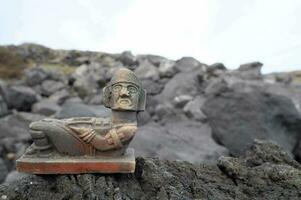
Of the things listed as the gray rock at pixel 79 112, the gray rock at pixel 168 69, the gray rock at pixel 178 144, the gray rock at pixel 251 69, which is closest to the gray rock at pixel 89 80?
the gray rock at pixel 168 69

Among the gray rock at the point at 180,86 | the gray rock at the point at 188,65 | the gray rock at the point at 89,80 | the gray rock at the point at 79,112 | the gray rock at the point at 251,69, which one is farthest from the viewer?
the gray rock at the point at 188,65

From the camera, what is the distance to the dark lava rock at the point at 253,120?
1405cm

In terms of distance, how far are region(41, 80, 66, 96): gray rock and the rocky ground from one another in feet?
0.04

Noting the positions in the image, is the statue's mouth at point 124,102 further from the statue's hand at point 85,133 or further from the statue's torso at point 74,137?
the statue's hand at point 85,133

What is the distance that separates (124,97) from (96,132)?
1.45ft

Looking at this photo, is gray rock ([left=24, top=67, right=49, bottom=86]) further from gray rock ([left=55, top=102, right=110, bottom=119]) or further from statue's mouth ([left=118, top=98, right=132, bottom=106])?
statue's mouth ([left=118, top=98, right=132, bottom=106])

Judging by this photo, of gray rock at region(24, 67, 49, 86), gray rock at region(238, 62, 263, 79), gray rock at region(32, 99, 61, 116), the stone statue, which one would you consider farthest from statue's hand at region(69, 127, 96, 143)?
gray rock at region(238, 62, 263, 79)

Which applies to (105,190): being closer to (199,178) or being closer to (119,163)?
(119,163)

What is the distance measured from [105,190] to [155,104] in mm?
15137

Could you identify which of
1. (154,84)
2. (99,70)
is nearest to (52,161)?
(154,84)

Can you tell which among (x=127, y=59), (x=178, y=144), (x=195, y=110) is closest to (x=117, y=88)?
(x=178, y=144)

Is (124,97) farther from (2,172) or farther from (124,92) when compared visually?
(2,172)

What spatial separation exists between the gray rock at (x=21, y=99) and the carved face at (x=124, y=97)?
54.4 ft

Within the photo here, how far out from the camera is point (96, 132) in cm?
555
